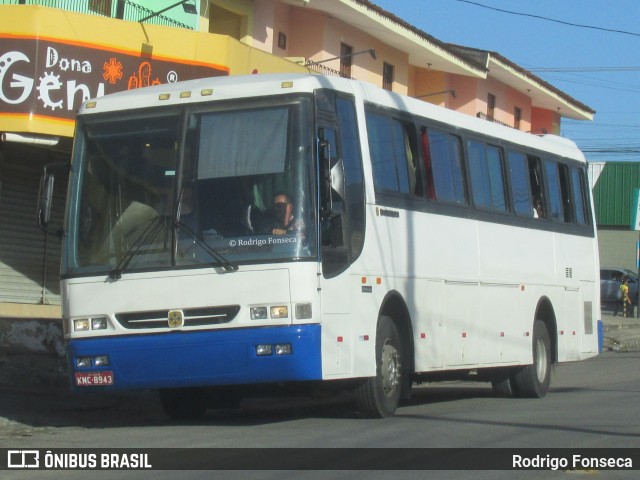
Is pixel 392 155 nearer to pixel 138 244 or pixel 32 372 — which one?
pixel 138 244

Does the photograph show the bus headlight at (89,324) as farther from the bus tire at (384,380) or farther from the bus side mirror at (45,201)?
the bus tire at (384,380)

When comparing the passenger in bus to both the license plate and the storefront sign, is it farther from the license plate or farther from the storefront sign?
the storefront sign

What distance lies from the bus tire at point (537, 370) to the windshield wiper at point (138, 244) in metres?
6.56

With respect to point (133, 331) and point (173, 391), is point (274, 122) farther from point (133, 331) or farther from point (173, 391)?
point (173, 391)

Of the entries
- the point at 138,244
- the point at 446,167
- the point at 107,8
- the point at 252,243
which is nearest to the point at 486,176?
the point at 446,167

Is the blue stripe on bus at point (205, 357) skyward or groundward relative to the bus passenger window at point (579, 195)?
groundward

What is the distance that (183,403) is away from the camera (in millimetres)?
12867

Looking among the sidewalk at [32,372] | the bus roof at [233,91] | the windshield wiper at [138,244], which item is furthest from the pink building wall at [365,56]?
the windshield wiper at [138,244]

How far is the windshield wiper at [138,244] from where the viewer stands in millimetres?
10953

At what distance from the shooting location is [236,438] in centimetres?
1043

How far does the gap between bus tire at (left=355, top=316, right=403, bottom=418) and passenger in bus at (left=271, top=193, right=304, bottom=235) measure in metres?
1.71

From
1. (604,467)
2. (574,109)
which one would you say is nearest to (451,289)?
(604,467)

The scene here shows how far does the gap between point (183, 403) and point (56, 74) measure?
22.7 feet

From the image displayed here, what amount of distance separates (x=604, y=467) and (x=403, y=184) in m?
4.55
